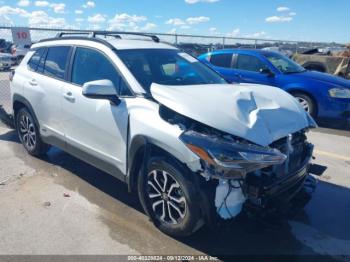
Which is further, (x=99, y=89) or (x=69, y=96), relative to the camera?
(x=69, y=96)

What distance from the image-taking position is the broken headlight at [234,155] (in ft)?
8.90

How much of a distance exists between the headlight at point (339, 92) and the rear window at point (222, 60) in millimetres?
2617

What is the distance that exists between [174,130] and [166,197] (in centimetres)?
67

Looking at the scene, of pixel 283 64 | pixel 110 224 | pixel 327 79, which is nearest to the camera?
pixel 110 224

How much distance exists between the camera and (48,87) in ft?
15.1

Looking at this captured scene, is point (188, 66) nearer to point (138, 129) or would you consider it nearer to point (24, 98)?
point (138, 129)

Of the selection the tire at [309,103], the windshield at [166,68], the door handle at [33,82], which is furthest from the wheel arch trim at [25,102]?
the tire at [309,103]

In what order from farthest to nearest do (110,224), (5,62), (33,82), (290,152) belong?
(5,62)
(33,82)
(110,224)
(290,152)

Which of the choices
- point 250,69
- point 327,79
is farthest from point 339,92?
point 250,69

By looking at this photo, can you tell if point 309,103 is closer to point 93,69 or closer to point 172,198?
point 93,69

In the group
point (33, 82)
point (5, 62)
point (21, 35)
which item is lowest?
point (5, 62)

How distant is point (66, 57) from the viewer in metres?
4.47

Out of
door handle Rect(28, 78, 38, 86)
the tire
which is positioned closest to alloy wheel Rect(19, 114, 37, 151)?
door handle Rect(28, 78, 38, 86)

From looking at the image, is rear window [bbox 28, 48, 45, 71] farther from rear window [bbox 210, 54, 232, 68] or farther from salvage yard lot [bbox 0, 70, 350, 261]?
rear window [bbox 210, 54, 232, 68]
